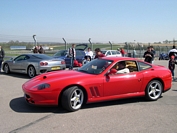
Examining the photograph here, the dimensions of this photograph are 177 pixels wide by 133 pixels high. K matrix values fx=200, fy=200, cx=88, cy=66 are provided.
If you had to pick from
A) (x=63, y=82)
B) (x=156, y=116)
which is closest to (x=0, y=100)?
(x=63, y=82)

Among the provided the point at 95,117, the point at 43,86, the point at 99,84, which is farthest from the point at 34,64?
the point at 95,117

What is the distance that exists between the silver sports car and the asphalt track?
12.4 ft

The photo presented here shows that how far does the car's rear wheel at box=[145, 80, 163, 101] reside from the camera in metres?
5.66

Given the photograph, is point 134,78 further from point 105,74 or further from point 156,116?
point 156,116

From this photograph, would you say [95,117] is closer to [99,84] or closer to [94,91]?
[94,91]

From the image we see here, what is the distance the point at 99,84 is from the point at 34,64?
5398 millimetres

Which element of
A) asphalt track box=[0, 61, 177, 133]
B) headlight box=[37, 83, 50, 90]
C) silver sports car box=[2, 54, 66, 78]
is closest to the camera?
asphalt track box=[0, 61, 177, 133]

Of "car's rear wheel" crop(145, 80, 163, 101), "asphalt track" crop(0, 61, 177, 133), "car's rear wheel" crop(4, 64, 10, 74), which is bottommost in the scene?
"asphalt track" crop(0, 61, 177, 133)

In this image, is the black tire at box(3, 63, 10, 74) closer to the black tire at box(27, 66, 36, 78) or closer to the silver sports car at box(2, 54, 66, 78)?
the silver sports car at box(2, 54, 66, 78)

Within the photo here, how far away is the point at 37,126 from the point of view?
3.84 meters

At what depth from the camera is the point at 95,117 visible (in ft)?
14.2

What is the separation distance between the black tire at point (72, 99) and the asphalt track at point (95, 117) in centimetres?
14

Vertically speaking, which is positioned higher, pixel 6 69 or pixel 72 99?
pixel 6 69

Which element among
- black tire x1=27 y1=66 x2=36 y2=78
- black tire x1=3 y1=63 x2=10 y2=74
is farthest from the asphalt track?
black tire x1=3 y1=63 x2=10 y2=74
